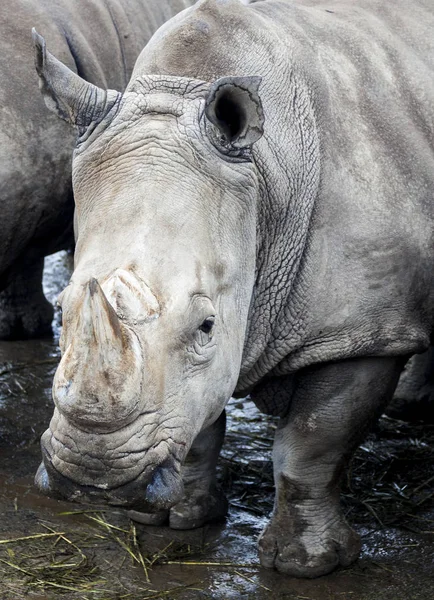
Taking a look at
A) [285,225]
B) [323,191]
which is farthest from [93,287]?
[323,191]

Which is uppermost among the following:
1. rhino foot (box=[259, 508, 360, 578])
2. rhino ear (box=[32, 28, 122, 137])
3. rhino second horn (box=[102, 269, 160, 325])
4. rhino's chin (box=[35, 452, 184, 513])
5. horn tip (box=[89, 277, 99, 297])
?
rhino ear (box=[32, 28, 122, 137])

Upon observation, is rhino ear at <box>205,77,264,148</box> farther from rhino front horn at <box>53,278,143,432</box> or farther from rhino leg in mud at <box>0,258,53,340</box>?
rhino leg in mud at <box>0,258,53,340</box>

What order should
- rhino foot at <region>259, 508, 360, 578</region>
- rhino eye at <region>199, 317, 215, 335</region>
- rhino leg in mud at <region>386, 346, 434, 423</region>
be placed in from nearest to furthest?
rhino eye at <region>199, 317, 215, 335</region> → rhino foot at <region>259, 508, 360, 578</region> → rhino leg in mud at <region>386, 346, 434, 423</region>

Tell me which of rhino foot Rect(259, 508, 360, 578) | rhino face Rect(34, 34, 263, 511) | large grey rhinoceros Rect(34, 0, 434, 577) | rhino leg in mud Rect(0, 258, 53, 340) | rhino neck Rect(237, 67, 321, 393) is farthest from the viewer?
rhino leg in mud Rect(0, 258, 53, 340)

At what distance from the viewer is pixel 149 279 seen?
3404mm

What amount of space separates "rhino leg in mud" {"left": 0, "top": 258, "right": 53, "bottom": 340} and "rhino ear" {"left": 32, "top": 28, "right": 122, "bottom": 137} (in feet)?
11.0

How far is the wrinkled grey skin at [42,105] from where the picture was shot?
522 cm

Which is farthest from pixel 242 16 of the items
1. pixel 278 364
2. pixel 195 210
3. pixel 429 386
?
pixel 429 386

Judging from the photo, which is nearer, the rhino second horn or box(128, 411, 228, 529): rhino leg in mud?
the rhino second horn

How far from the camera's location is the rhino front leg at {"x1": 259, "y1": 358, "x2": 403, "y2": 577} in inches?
175

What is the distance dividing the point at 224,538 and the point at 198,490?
241 millimetres

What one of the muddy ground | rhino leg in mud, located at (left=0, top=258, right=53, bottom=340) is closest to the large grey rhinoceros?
the muddy ground

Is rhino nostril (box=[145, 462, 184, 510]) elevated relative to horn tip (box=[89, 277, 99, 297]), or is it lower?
lower

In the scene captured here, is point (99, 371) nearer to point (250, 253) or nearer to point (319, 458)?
point (250, 253)
